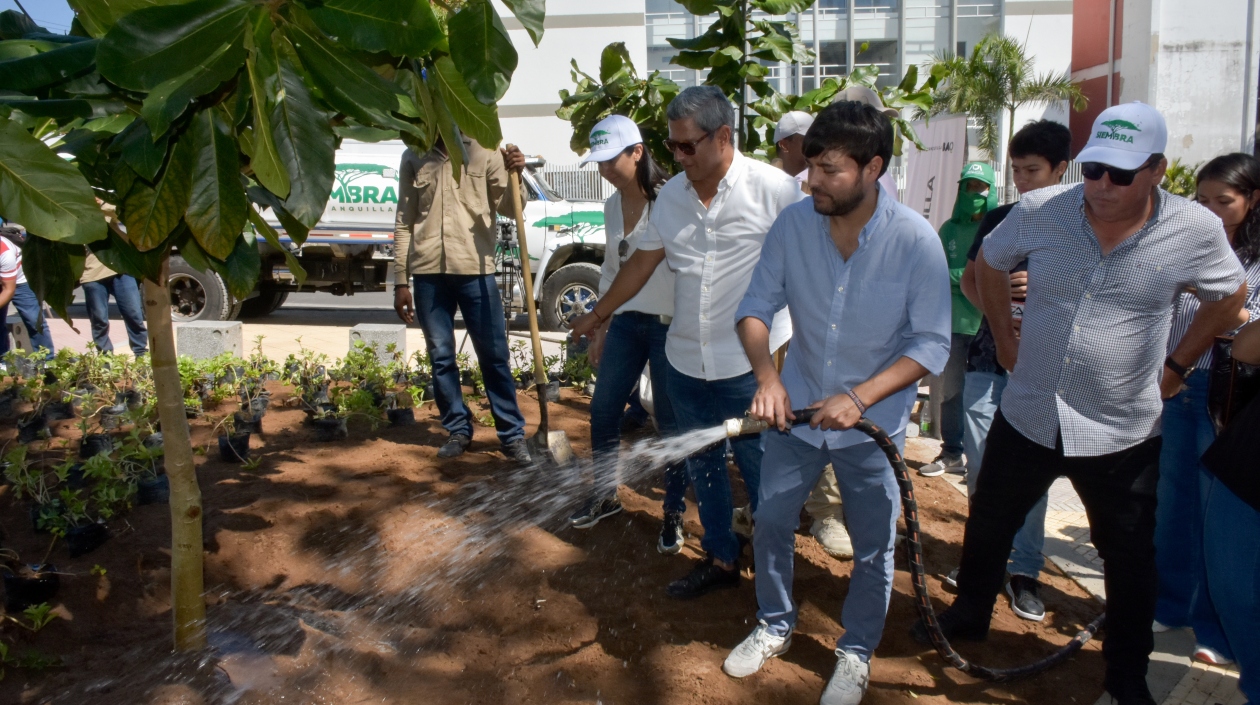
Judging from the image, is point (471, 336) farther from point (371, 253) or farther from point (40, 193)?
point (371, 253)

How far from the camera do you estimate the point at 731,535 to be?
4.17 meters

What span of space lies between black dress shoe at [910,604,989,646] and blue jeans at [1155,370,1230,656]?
671mm

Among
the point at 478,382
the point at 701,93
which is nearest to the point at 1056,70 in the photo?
the point at 478,382

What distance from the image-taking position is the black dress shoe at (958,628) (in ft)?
12.4

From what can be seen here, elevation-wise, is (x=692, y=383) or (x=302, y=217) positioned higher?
(x=302, y=217)

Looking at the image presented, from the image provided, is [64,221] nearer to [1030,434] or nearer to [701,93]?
[701,93]

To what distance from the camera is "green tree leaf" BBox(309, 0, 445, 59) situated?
1.89 m

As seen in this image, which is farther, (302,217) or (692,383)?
(692,383)

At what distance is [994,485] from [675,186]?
171cm

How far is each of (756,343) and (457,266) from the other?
8.75ft

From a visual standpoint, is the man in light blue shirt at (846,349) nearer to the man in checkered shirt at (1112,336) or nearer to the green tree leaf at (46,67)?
the man in checkered shirt at (1112,336)

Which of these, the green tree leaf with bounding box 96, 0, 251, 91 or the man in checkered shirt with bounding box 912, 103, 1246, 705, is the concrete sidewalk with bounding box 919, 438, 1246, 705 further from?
the green tree leaf with bounding box 96, 0, 251, 91

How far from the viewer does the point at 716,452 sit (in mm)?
4156

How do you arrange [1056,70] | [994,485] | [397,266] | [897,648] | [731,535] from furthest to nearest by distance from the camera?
[1056,70] → [397,266] → [731,535] → [897,648] → [994,485]
